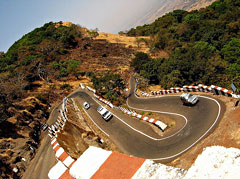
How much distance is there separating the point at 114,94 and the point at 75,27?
249ft

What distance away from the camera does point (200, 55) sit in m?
36.6

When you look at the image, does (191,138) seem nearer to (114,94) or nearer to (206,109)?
(206,109)

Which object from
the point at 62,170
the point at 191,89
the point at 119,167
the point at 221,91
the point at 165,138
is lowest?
the point at 221,91

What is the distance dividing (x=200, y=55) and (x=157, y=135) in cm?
2657

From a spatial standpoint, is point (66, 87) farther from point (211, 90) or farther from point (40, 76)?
point (211, 90)

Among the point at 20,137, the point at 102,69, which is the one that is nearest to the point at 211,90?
the point at 20,137

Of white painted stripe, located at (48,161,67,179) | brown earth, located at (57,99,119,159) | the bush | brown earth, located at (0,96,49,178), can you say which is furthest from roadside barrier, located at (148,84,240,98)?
the bush

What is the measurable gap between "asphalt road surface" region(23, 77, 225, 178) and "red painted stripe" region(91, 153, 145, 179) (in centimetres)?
928

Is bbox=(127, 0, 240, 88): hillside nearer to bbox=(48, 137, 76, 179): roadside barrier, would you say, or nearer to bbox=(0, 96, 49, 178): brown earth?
bbox=(48, 137, 76, 179): roadside barrier

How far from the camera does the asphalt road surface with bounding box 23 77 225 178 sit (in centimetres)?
1564

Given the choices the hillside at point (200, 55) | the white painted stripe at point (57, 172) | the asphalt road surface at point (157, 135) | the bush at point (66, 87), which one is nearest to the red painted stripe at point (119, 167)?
the white painted stripe at point (57, 172)

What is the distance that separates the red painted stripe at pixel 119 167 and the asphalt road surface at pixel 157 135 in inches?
365

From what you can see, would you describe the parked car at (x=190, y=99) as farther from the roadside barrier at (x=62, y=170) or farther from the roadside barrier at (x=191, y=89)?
the roadside barrier at (x=62, y=170)

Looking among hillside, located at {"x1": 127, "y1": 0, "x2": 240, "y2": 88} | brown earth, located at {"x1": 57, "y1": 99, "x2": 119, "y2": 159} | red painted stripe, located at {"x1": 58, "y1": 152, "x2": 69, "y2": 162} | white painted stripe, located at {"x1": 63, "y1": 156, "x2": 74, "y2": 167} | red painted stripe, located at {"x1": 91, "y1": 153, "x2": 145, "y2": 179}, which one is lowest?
hillside, located at {"x1": 127, "y1": 0, "x2": 240, "y2": 88}
